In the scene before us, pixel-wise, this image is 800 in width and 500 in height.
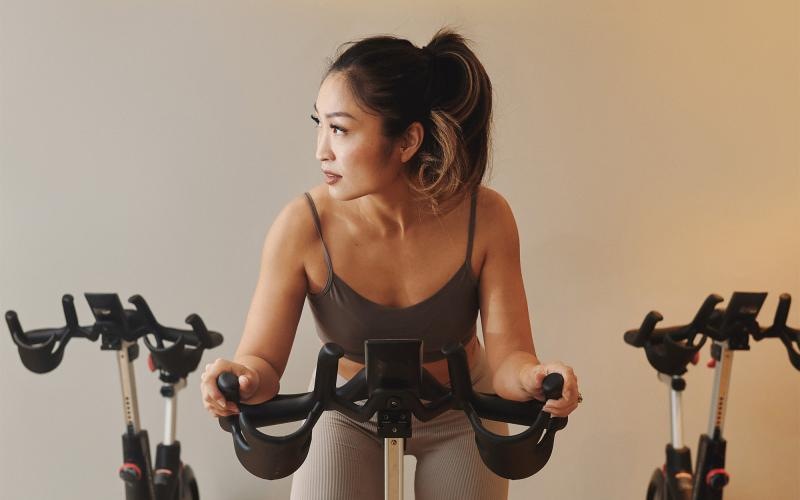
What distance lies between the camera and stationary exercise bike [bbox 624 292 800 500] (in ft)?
6.98

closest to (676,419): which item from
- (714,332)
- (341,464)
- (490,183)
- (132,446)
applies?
(714,332)

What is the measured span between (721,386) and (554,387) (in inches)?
51.6

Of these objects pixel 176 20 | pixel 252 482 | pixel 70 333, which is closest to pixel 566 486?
pixel 252 482

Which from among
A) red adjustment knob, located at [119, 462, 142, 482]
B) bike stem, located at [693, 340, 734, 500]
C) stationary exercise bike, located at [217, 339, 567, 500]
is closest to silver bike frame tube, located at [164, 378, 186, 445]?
red adjustment knob, located at [119, 462, 142, 482]

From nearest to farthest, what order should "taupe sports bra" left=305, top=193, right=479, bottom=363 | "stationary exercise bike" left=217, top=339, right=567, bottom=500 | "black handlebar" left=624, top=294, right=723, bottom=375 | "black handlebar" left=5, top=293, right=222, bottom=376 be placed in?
"stationary exercise bike" left=217, top=339, right=567, bottom=500, "taupe sports bra" left=305, top=193, right=479, bottom=363, "black handlebar" left=5, top=293, right=222, bottom=376, "black handlebar" left=624, top=294, right=723, bottom=375

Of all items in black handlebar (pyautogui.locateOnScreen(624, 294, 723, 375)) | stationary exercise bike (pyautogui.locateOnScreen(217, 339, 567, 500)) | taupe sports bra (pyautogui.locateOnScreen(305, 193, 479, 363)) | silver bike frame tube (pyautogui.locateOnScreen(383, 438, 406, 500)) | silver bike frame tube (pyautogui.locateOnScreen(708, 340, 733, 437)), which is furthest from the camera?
silver bike frame tube (pyautogui.locateOnScreen(708, 340, 733, 437))

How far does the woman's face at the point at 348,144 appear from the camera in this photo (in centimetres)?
146

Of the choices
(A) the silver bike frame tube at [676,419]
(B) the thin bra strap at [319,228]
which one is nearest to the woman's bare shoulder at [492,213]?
(B) the thin bra strap at [319,228]

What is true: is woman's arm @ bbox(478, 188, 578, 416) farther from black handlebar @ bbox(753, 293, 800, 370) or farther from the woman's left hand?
black handlebar @ bbox(753, 293, 800, 370)

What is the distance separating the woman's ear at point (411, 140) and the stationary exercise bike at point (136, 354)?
769mm

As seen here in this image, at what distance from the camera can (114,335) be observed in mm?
2082

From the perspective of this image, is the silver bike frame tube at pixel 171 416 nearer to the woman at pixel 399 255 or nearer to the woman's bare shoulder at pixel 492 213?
the woman at pixel 399 255

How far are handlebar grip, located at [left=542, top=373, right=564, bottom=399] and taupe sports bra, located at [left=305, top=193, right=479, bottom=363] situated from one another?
1.43ft

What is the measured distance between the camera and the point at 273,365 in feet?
5.04
